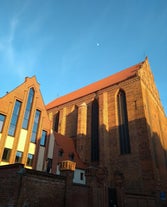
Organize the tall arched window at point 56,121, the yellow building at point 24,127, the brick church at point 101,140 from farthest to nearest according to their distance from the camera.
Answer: the tall arched window at point 56,121 < the yellow building at point 24,127 < the brick church at point 101,140

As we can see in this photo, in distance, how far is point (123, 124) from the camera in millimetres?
26484

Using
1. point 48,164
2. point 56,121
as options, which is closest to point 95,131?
point 56,121

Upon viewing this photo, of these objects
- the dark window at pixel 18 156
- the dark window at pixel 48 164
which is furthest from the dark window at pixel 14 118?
the dark window at pixel 48 164

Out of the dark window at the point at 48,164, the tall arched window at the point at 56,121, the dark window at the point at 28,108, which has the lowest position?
the dark window at the point at 48,164

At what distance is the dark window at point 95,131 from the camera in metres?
27.3

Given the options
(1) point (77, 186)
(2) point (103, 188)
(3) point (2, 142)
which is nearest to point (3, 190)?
(1) point (77, 186)

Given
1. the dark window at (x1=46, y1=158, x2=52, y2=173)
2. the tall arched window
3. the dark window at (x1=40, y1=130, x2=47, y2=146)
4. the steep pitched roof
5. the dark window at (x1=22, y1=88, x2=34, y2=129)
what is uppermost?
the steep pitched roof

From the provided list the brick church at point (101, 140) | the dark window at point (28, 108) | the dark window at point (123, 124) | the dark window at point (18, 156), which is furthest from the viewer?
the dark window at point (123, 124)

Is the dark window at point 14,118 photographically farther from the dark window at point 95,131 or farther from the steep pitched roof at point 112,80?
the steep pitched roof at point 112,80

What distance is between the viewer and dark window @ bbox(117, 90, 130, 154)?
2461 cm

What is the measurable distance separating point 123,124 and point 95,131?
15.3ft

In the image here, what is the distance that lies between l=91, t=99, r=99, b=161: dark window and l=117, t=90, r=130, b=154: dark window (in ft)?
12.6

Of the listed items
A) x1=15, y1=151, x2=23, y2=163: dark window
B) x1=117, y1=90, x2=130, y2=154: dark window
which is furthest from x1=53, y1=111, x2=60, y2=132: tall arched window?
x1=15, y1=151, x2=23, y2=163: dark window

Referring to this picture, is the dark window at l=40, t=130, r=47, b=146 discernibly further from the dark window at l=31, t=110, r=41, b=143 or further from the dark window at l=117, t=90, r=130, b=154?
the dark window at l=117, t=90, r=130, b=154
